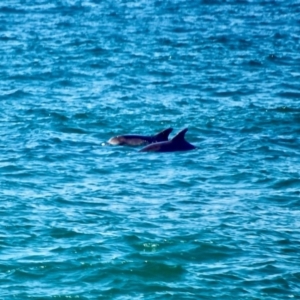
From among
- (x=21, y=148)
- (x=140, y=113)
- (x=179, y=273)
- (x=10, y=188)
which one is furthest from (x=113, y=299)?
(x=140, y=113)

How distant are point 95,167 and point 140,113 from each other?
6.22 m

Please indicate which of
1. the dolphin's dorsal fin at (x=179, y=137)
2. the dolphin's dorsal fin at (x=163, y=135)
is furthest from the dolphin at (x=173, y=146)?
the dolphin's dorsal fin at (x=163, y=135)

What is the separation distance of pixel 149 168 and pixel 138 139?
2.59 meters

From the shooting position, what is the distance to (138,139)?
24.9 metres

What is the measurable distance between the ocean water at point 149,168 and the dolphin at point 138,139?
0.36 m

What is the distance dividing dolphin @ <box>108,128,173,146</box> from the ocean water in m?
0.36

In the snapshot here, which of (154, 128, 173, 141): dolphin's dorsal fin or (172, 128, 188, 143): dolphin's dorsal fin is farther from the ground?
(172, 128, 188, 143): dolphin's dorsal fin

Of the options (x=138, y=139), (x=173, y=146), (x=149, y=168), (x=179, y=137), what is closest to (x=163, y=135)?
(x=138, y=139)

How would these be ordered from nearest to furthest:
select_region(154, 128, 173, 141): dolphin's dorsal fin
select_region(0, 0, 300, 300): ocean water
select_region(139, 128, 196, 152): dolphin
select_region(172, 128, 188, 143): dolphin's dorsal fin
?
select_region(0, 0, 300, 300): ocean water < select_region(172, 128, 188, 143): dolphin's dorsal fin < select_region(139, 128, 196, 152): dolphin < select_region(154, 128, 173, 141): dolphin's dorsal fin

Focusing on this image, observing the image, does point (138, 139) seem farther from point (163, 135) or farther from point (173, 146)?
point (173, 146)

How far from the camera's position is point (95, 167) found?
22375 millimetres

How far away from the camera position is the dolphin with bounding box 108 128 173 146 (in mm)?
24734

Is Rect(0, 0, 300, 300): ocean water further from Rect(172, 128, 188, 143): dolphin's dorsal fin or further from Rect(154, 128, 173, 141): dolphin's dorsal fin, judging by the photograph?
Rect(154, 128, 173, 141): dolphin's dorsal fin

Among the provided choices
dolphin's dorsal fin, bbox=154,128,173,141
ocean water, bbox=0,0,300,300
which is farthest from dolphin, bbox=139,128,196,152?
dolphin's dorsal fin, bbox=154,128,173,141
